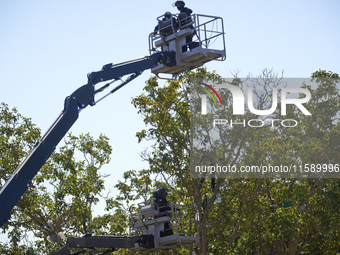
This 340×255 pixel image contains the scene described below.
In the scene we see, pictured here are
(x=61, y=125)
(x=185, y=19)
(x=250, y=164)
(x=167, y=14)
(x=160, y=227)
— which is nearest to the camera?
(x=61, y=125)

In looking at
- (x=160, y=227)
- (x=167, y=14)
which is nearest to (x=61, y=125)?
(x=160, y=227)

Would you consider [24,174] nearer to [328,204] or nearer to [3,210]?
[3,210]

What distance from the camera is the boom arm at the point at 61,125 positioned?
15295mm

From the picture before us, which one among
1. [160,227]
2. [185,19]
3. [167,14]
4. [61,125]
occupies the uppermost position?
[167,14]

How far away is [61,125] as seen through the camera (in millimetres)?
16656

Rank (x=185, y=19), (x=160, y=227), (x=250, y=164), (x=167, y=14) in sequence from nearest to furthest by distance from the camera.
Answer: (x=160, y=227)
(x=185, y=19)
(x=167, y=14)
(x=250, y=164)

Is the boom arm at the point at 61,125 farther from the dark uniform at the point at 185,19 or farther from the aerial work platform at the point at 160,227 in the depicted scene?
the aerial work platform at the point at 160,227

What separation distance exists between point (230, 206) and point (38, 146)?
1428 centimetres

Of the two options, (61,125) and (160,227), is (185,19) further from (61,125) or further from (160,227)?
(160,227)

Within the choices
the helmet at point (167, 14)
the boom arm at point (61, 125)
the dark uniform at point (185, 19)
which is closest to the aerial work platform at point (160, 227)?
the boom arm at point (61, 125)

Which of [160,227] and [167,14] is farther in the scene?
[167,14]

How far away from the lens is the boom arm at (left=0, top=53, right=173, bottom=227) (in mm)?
15295

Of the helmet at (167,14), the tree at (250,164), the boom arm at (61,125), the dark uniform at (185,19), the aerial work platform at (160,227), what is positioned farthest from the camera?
the tree at (250,164)

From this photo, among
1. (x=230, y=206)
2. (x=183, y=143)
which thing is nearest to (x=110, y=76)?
(x=183, y=143)
